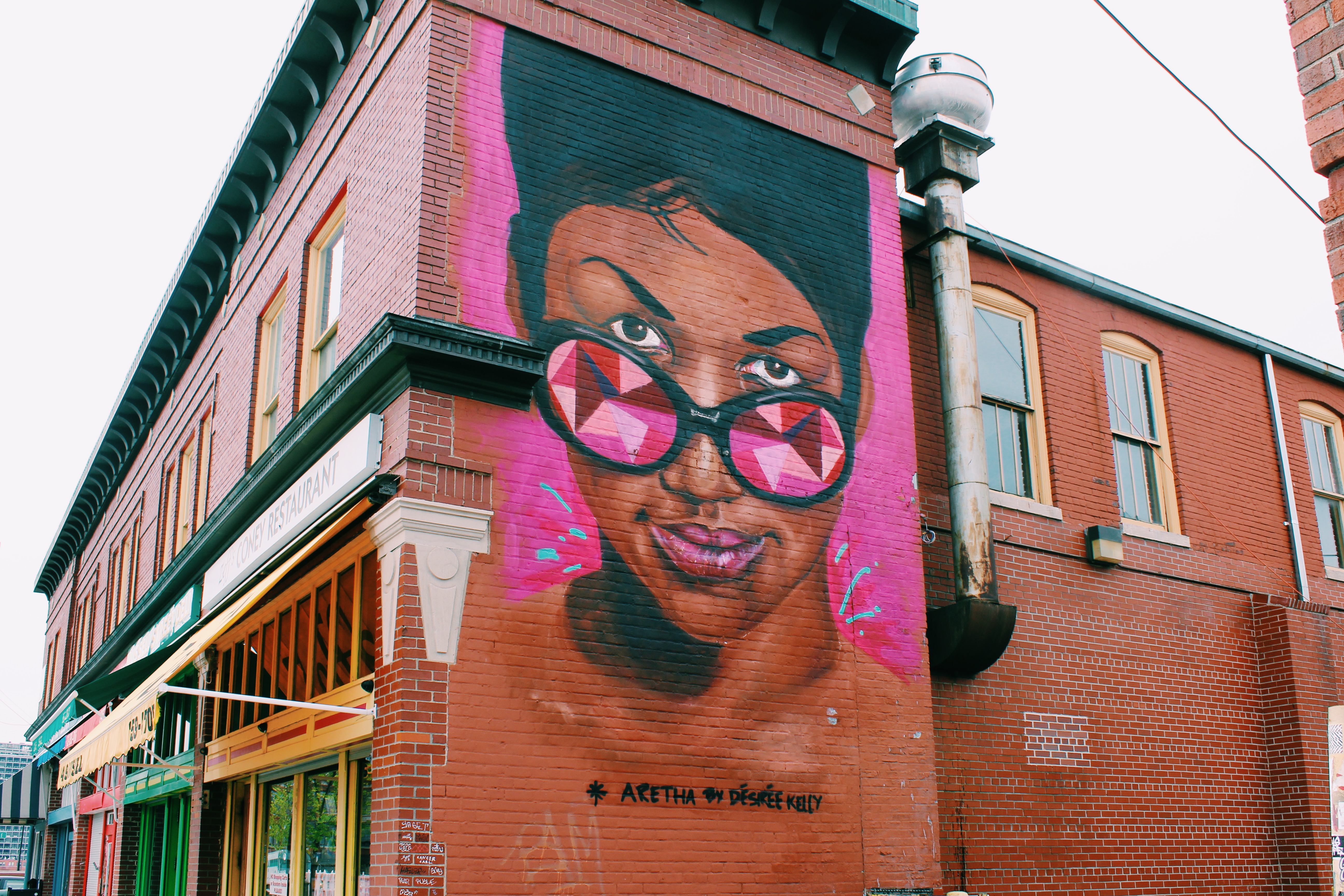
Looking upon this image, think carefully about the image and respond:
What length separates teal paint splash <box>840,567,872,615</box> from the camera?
10484 mm

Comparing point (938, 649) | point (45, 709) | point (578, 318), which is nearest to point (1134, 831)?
point (938, 649)

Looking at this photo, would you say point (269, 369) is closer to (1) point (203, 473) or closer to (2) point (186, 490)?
(1) point (203, 473)

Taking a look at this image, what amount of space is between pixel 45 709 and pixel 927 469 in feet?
86.7

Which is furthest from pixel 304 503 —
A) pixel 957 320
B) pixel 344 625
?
pixel 957 320

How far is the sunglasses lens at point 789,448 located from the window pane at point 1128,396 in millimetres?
5010

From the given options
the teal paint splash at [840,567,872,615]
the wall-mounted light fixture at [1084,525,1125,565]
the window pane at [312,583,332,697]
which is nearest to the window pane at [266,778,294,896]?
the window pane at [312,583,332,697]

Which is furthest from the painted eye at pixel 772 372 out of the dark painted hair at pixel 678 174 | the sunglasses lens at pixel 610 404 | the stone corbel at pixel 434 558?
the stone corbel at pixel 434 558

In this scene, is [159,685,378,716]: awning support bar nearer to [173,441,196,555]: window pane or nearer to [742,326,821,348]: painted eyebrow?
[742,326,821,348]: painted eyebrow

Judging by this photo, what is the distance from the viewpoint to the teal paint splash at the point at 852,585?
34.4 ft

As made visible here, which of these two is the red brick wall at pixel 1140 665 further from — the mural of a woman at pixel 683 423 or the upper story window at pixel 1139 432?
the mural of a woman at pixel 683 423

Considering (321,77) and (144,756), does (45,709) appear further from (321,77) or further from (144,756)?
(321,77)

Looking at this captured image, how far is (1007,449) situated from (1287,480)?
5.05 meters

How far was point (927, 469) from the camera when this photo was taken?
12297 millimetres

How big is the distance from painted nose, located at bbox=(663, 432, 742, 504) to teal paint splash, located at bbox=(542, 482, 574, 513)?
3.14ft
